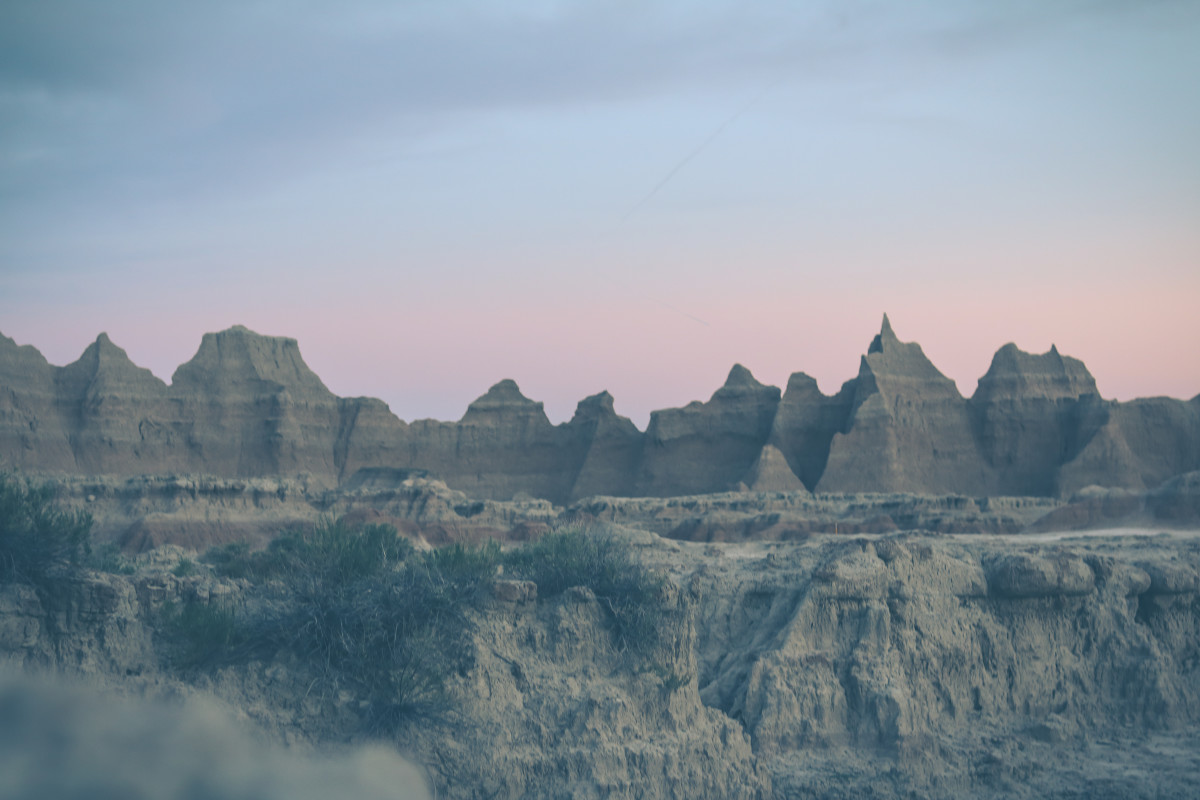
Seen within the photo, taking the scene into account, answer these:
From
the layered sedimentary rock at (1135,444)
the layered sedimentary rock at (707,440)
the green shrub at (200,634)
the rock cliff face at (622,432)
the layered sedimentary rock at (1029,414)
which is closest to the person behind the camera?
the green shrub at (200,634)

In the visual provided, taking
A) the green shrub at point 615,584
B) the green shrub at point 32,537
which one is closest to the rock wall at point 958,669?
the green shrub at point 615,584

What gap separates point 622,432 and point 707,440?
687 centimetres

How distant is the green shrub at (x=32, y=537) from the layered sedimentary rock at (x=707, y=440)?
7218 cm

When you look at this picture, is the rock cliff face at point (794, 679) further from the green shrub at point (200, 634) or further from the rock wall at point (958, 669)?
the green shrub at point (200, 634)

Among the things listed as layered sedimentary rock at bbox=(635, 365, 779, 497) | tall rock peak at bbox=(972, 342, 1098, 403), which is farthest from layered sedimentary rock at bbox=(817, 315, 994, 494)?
layered sedimentary rock at bbox=(635, 365, 779, 497)

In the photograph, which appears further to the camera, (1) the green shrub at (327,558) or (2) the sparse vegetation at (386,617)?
(1) the green shrub at (327,558)

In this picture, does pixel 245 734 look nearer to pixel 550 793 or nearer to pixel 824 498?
pixel 550 793

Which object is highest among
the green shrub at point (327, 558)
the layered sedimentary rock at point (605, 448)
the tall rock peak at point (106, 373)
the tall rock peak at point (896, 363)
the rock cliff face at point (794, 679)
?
the tall rock peak at point (896, 363)

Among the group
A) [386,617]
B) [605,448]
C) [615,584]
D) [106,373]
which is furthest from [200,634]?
[605,448]

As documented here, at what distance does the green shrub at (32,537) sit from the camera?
1617 cm

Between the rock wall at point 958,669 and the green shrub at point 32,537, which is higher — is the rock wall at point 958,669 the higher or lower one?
the lower one

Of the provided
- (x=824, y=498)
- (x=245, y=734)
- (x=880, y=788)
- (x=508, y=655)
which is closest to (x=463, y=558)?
(x=508, y=655)

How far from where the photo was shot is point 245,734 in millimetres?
15125

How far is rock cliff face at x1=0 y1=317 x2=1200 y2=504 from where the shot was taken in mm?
80438
